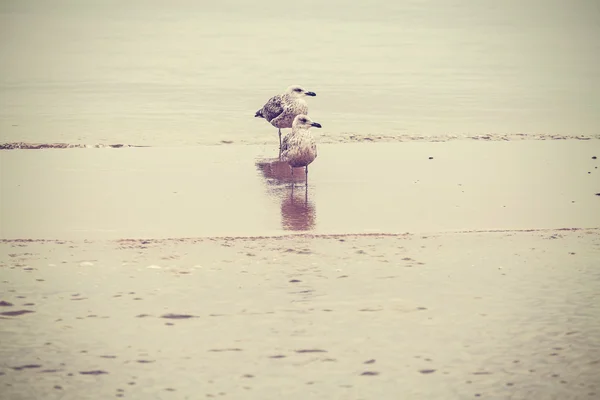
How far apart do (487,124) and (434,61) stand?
6435 mm

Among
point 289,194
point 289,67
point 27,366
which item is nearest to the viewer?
point 27,366

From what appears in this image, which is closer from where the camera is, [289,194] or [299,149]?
[289,194]

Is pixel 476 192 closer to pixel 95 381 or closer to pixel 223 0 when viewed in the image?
pixel 95 381

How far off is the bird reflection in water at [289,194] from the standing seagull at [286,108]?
1074 mm

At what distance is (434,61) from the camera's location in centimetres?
2088

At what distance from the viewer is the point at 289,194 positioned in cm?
1015

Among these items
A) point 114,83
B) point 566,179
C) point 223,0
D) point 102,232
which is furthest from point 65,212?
point 223,0

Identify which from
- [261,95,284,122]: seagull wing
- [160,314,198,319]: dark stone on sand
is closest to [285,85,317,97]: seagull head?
[261,95,284,122]: seagull wing

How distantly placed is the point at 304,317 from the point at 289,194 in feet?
13.2

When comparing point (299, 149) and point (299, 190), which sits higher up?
point (299, 149)

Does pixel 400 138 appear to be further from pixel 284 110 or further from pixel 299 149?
pixel 299 149

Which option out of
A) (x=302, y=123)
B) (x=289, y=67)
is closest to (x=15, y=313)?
(x=302, y=123)

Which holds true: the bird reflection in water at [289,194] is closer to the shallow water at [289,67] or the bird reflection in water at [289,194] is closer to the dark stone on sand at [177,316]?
the shallow water at [289,67]

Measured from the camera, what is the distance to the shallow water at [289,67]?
14.7 metres
